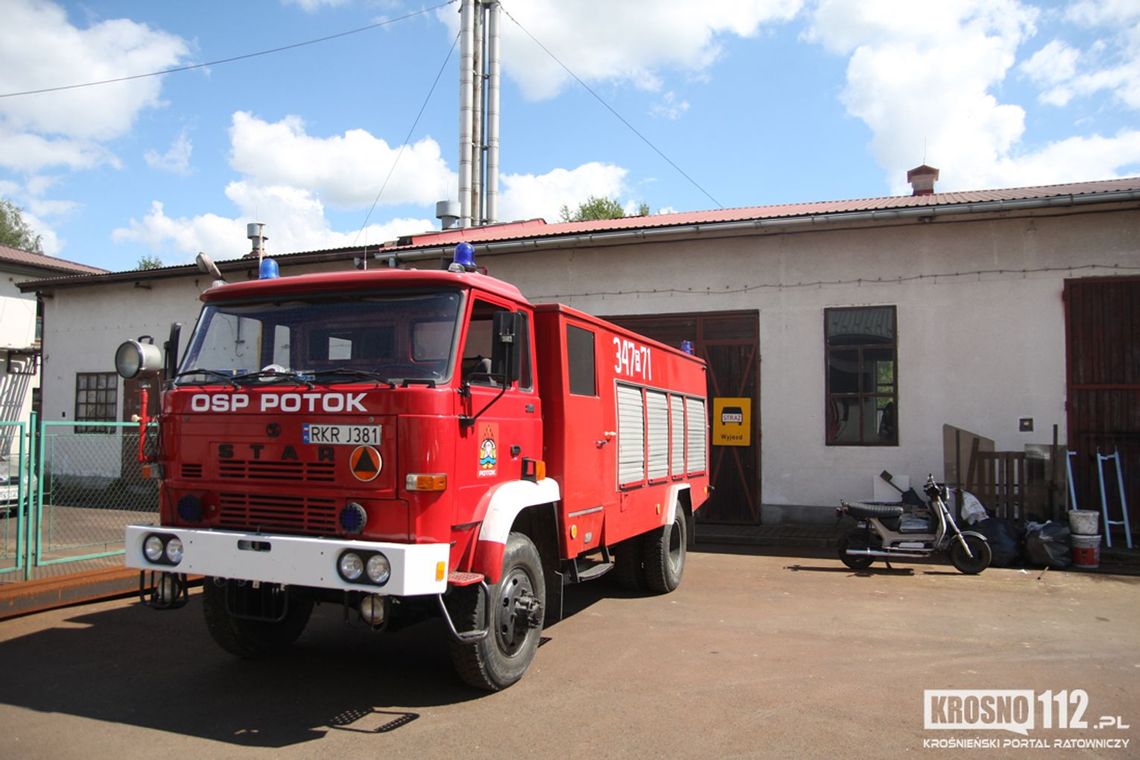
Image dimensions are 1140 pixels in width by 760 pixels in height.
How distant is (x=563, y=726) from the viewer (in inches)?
178

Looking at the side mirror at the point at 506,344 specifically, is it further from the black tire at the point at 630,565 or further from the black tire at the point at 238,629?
the black tire at the point at 630,565

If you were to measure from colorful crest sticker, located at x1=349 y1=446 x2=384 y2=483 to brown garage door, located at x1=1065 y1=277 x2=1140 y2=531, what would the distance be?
10.7 m

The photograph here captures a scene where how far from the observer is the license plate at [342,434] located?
15.0 feet

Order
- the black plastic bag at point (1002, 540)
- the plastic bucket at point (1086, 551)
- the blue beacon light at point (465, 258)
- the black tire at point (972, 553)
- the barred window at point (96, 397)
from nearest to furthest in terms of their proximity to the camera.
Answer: the blue beacon light at point (465, 258) → the black tire at point (972, 553) → the plastic bucket at point (1086, 551) → the black plastic bag at point (1002, 540) → the barred window at point (96, 397)

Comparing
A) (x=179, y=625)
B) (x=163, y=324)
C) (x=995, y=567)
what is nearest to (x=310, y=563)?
(x=179, y=625)

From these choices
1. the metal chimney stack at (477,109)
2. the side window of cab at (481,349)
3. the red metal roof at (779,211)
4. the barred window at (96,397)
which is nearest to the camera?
the side window of cab at (481,349)

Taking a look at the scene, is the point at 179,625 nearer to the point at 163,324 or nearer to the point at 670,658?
the point at 670,658

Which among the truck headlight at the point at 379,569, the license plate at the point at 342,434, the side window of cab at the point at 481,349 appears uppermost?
the side window of cab at the point at 481,349

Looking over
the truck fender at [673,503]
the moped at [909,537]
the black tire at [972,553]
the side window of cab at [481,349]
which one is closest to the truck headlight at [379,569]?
the side window of cab at [481,349]

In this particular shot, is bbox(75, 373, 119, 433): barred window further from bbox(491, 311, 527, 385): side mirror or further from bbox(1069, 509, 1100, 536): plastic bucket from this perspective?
bbox(1069, 509, 1100, 536): plastic bucket

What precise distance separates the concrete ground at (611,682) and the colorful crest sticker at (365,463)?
1.38 metres

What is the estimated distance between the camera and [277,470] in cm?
480

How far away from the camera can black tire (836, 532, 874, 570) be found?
32.3 feet

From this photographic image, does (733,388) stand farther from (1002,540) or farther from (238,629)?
(238,629)
